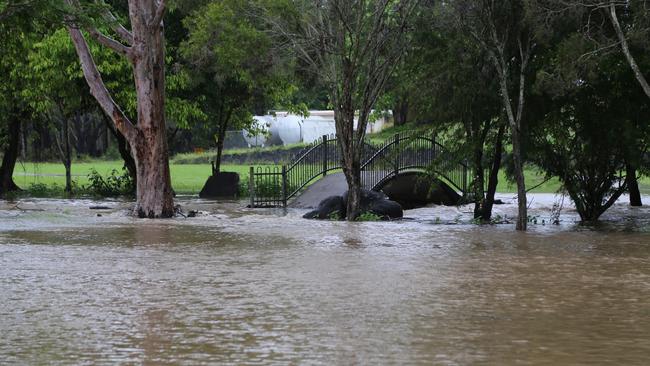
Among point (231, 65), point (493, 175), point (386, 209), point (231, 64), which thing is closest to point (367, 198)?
point (386, 209)

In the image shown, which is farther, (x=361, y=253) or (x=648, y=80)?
(x=648, y=80)

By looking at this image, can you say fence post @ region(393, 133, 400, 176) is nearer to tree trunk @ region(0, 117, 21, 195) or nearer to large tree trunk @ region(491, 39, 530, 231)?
large tree trunk @ region(491, 39, 530, 231)

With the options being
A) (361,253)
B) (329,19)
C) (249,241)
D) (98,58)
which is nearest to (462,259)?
(361,253)

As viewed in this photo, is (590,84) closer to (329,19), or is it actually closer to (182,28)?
(329,19)

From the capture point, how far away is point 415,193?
34.7m

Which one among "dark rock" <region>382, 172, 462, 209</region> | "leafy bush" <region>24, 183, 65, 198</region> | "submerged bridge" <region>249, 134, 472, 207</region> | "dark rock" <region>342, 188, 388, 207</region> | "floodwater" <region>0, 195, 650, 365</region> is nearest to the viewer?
"floodwater" <region>0, 195, 650, 365</region>

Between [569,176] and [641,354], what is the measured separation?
16.2 metres

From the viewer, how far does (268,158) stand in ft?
207

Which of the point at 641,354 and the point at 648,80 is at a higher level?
the point at 648,80

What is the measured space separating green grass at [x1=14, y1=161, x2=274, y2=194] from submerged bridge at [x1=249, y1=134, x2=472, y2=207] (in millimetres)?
8708

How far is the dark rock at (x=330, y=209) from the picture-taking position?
2861cm

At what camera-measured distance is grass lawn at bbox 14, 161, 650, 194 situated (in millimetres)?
44781

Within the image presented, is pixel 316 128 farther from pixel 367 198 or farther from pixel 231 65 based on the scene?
pixel 367 198

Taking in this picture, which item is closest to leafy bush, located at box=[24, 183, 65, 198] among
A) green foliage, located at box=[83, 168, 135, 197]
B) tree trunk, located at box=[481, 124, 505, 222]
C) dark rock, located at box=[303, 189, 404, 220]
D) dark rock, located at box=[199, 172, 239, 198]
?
green foliage, located at box=[83, 168, 135, 197]
